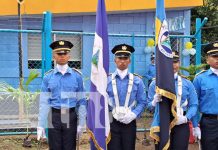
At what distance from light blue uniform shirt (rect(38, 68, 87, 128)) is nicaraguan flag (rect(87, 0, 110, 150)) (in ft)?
1.41

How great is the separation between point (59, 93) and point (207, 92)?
1.94 metres

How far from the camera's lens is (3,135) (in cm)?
782

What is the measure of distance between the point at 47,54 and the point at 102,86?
2610 millimetres

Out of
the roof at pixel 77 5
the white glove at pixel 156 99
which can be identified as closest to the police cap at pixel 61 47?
the white glove at pixel 156 99

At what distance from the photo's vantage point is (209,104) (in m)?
5.24

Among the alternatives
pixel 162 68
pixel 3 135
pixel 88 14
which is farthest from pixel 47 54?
pixel 88 14

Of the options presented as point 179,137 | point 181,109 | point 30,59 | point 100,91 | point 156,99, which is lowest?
point 179,137

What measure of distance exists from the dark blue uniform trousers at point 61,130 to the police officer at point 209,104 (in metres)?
1.62

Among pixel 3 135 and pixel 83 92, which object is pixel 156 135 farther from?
pixel 3 135

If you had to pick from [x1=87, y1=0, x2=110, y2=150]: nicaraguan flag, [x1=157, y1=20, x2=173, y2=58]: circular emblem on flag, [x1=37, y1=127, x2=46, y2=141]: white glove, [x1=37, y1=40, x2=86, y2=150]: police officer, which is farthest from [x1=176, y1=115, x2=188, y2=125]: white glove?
[x1=37, y1=127, x2=46, y2=141]: white glove

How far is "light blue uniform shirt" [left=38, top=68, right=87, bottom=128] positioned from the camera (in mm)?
5406

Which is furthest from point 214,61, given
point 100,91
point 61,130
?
point 61,130

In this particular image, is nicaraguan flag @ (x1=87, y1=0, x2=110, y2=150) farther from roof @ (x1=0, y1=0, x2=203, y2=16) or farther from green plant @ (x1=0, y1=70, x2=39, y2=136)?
roof @ (x1=0, y1=0, x2=203, y2=16)

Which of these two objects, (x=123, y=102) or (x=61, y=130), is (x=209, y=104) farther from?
(x=61, y=130)
